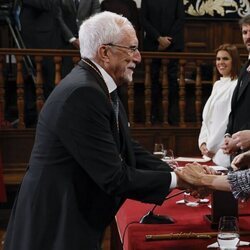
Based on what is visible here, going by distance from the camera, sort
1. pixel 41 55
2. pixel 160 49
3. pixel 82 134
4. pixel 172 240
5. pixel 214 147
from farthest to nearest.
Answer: pixel 160 49 → pixel 41 55 → pixel 214 147 → pixel 172 240 → pixel 82 134

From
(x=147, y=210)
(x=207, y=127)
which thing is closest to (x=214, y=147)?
(x=207, y=127)

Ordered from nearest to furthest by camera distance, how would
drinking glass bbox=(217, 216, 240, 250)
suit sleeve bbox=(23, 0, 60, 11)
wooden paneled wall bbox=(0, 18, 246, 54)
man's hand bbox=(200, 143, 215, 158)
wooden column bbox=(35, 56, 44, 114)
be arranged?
drinking glass bbox=(217, 216, 240, 250) → man's hand bbox=(200, 143, 215, 158) → wooden column bbox=(35, 56, 44, 114) → suit sleeve bbox=(23, 0, 60, 11) → wooden paneled wall bbox=(0, 18, 246, 54)

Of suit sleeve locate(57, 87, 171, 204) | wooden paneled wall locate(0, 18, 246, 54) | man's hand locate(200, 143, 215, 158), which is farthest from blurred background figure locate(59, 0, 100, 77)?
suit sleeve locate(57, 87, 171, 204)

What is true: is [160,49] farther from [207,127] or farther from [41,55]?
[207,127]

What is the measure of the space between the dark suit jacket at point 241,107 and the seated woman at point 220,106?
41 centimetres

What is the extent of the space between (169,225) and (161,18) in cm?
409

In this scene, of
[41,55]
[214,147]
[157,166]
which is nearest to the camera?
[157,166]

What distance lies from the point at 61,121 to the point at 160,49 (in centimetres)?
429

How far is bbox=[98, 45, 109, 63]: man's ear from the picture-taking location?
193cm

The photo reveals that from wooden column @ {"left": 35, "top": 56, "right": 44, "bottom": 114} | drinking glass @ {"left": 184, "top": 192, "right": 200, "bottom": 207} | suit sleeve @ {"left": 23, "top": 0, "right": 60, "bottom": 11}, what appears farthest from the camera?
suit sleeve @ {"left": 23, "top": 0, "right": 60, "bottom": 11}

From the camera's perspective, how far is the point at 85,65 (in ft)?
6.46

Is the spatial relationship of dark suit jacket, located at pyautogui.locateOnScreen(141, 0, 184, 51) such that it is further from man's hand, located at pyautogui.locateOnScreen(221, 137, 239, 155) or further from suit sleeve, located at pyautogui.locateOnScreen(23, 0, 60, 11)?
man's hand, located at pyautogui.locateOnScreen(221, 137, 239, 155)

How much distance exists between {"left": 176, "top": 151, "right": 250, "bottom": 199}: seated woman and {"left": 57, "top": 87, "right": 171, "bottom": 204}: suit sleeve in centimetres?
35

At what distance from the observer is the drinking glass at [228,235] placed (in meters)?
1.81
